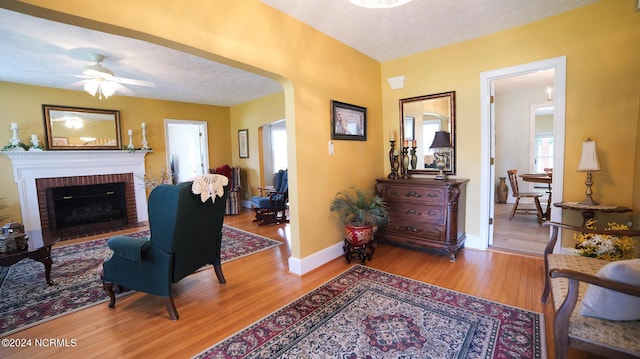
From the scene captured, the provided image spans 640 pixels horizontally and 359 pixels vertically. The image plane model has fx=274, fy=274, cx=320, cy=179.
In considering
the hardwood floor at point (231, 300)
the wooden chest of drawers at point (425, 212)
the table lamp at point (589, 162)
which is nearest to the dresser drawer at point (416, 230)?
the wooden chest of drawers at point (425, 212)

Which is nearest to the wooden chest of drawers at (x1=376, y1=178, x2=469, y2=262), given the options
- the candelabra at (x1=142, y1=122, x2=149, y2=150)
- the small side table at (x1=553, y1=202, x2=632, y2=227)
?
the small side table at (x1=553, y1=202, x2=632, y2=227)

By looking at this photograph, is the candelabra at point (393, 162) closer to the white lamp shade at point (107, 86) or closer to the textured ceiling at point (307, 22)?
the textured ceiling at point (307, 22)

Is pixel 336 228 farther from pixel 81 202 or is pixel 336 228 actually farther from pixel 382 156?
pixel 81 202

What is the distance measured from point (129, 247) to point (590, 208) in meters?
3.95

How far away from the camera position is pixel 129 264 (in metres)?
2.15

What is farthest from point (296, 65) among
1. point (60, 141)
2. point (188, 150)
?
point (188, 150)

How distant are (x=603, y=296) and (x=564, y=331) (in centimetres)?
23

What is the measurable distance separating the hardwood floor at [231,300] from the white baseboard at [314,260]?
62 millimetres

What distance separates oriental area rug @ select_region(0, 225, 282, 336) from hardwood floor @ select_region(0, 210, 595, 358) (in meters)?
0.18

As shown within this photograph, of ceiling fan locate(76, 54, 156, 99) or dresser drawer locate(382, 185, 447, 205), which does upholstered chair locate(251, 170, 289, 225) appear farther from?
ceiling fan locate(76, 54, 156, 99)

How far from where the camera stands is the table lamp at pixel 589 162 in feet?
8.29

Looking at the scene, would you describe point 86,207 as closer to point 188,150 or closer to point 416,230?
point 188,150

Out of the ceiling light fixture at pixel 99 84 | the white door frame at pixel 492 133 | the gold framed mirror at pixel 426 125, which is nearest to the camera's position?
the white door frame at pixel 492 133

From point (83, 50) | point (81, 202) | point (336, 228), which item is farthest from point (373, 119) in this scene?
point (81, 202)
